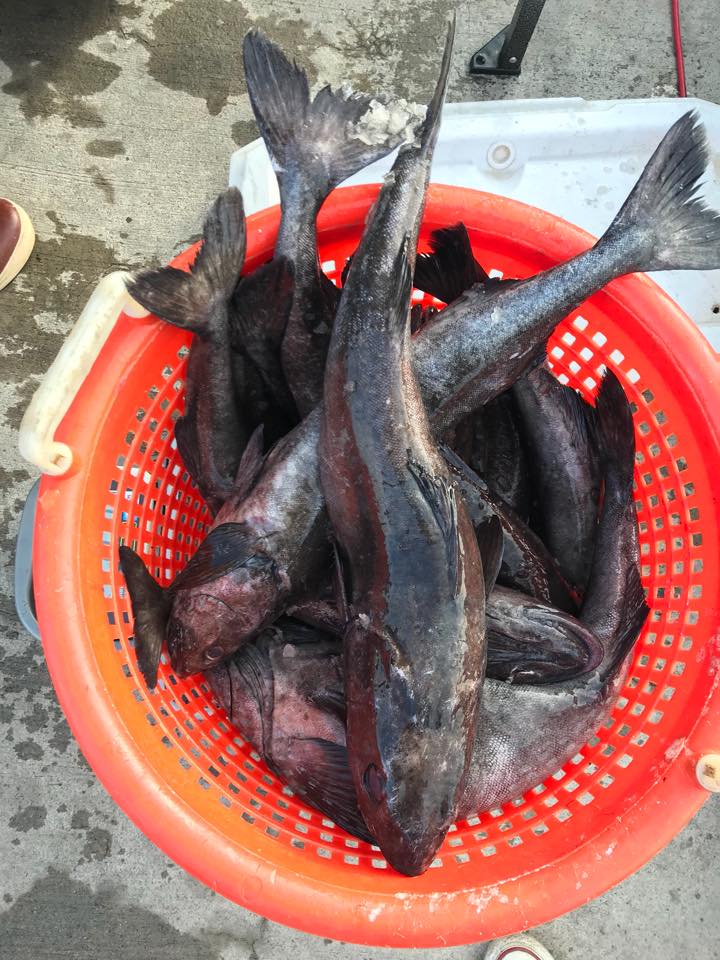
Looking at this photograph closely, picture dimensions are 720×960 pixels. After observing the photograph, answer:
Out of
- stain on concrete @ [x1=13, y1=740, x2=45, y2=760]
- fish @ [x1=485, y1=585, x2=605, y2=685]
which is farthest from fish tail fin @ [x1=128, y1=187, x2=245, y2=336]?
stain on concrete @ [x1=13, y1=740, x2=45, y2=760]

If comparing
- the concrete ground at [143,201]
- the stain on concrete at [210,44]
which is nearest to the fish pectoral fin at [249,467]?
the concrete ground at [143,201]

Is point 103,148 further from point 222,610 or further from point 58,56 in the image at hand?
point 222,610

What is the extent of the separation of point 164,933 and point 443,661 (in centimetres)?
188

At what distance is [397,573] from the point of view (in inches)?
66.1

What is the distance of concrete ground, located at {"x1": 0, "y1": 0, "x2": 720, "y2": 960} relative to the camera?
2709 millimetres

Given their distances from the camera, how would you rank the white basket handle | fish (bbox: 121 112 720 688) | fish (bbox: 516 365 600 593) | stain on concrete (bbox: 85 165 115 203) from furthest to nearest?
stain on concrete (bbox: 85 165 115 203)
fish (bbox: 516 365 600 593)
fish (bbox: 121 112 720 688)
the white basket handle

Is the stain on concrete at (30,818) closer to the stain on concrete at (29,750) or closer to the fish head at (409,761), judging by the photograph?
the stain on concrete at (29,750)

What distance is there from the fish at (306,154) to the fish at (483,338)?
285mm

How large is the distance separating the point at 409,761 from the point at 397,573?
0.42 metres

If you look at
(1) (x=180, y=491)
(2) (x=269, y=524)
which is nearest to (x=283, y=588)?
(2) (x=269, y=524)

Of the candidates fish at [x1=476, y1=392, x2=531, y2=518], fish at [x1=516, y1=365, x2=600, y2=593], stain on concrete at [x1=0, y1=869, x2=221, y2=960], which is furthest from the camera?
stain on concrete at [x1=0, y1=869, x2=221, y2=960]

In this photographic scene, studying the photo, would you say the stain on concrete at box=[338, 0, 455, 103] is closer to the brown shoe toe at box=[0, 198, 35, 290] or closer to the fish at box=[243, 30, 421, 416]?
the fish at box=[243, 30, 421, 416]

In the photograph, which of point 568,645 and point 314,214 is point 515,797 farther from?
point 314,214

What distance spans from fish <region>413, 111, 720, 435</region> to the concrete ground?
1.47 metres
